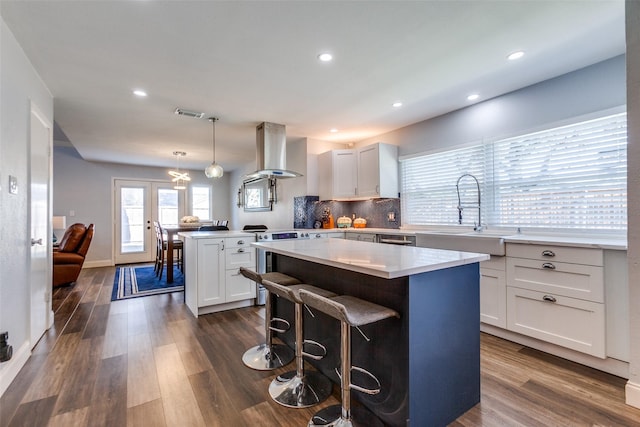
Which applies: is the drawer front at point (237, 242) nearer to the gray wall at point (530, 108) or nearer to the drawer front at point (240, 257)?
the drawer front at point (240, 257)

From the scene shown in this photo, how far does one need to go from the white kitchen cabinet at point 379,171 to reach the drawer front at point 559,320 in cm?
208

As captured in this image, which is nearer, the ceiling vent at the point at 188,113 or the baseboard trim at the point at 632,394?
the baseboard trim at the point at 632,394

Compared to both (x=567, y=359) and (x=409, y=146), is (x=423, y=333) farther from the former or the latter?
(x=409, y=146)

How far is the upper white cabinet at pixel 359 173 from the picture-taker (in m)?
4.16

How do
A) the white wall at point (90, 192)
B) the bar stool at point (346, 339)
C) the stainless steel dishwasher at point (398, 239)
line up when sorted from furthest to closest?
the white wall at point (90, 192) → the stainless steel dishwasher at point (398, 239) → the bar stool at point (346, 339)

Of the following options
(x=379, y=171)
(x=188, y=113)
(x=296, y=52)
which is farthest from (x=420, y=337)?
(x=188, y=113)

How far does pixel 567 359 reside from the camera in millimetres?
2244

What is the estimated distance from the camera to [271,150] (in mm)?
4047

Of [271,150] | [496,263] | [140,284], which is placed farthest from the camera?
[140,284]

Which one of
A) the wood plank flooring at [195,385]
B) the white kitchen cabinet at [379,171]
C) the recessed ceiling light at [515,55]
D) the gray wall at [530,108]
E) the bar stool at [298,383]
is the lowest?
the wood plank flooring at [195,385]

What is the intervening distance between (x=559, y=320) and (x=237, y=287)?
10.2 ft

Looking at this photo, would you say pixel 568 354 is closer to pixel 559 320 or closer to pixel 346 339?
pixel 559 320

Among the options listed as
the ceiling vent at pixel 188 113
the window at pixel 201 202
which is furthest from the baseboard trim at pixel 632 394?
the window at pixel 201 202

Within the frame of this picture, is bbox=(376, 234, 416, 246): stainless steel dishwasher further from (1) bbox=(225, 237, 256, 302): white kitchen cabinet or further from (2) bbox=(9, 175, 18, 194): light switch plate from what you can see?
(2) bbox=(9, 175, 18, 194): light switch plate
